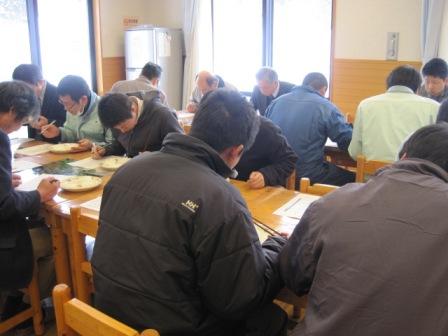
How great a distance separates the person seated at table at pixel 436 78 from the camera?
10.2 ft

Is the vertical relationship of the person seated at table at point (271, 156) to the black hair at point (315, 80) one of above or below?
below

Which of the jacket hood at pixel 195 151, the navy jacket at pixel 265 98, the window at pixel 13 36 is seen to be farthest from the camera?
the window at pixel 13 36

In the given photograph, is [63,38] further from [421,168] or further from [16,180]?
[421,168]

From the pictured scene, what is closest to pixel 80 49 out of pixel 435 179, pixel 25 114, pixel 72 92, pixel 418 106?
pixel 72 92

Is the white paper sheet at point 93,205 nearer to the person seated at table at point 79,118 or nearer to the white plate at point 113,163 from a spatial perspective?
the white plate at point 113,163

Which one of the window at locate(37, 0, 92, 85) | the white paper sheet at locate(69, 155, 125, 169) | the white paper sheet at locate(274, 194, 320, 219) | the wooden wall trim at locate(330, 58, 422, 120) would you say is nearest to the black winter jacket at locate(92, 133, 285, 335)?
the white paper sheet at locate(274, 194, 320, 219)

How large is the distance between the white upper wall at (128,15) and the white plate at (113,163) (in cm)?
362

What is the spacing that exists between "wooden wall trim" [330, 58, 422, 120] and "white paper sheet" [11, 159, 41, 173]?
3.16 m

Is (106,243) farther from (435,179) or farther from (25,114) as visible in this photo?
(25,114)

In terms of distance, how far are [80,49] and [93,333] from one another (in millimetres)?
5323

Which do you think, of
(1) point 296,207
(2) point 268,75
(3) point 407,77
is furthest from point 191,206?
(2) point 268,75

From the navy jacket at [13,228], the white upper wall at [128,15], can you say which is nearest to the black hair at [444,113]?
the navy jacket at [13,228]

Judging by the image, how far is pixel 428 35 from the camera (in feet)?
13.6

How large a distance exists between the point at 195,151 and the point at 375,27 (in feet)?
12.9
